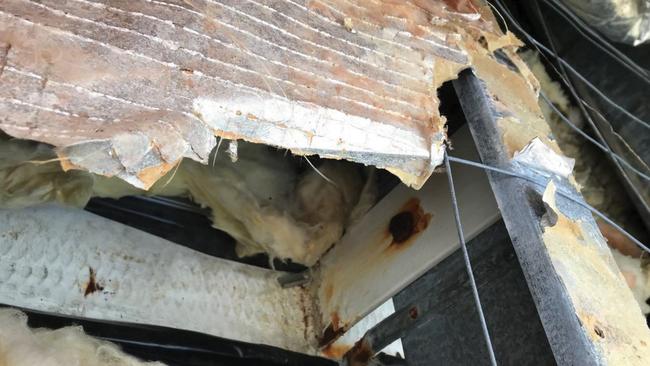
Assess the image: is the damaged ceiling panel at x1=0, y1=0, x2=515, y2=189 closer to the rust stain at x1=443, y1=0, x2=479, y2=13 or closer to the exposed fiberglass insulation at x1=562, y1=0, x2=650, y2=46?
the rust stain at x1=443, y1=0, x2=479, y2=13

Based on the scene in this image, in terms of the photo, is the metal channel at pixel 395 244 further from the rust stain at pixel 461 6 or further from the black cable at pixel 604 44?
the black cable at pixel 604 44

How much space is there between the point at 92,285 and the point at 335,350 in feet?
2.46

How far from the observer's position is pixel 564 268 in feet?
3.54

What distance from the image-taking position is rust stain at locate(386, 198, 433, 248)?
1.57 m

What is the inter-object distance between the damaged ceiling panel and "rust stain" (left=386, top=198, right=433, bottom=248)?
42cm

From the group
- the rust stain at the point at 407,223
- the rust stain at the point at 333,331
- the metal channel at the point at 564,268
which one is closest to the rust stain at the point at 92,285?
the rust stain at the point at 333,331

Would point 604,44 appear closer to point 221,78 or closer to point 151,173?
point 221,78

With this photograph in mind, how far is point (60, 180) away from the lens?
1375 millimetres

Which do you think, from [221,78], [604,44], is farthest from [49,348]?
[604,44]

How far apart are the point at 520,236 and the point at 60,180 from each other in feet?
3.46

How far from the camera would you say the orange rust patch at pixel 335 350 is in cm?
177

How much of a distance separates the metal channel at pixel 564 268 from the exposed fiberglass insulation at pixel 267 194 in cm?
55

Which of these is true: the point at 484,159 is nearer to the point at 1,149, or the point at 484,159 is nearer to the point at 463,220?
the point at 463,220

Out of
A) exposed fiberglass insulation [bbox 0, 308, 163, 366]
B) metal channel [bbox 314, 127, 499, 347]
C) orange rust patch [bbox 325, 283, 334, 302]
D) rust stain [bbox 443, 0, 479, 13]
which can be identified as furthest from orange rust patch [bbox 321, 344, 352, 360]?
rust stain [bbox 443, 0, 479, 13]
